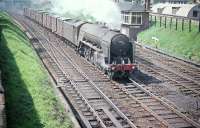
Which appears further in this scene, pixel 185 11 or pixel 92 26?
pixel 185 11

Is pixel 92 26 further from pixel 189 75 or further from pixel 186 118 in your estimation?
pixel 186 118

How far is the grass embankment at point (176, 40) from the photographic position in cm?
2981

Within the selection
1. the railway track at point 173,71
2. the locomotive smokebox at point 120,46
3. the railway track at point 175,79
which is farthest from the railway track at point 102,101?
the railway track at point 173,71

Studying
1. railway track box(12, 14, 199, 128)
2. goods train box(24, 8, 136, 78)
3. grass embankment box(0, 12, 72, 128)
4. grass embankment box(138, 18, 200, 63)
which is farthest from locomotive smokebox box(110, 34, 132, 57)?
grass embankment box(138, 18, 200, 63)

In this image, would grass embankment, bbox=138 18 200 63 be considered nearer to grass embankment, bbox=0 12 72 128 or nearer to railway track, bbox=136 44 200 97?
railway track, bbox=136 44 200 97

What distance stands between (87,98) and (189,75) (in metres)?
9.06

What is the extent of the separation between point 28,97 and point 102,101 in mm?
3902

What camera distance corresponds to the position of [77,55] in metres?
28.9

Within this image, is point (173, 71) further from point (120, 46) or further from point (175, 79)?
point (120, 46)

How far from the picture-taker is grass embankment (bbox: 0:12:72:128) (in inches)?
505

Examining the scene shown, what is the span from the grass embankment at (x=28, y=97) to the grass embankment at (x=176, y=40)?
15162mm

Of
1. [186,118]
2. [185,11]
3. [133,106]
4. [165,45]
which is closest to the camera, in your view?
[186,118]

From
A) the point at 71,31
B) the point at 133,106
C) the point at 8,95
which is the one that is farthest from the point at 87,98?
the point at 71,31

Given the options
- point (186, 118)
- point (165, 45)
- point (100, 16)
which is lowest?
point (186, 118)
